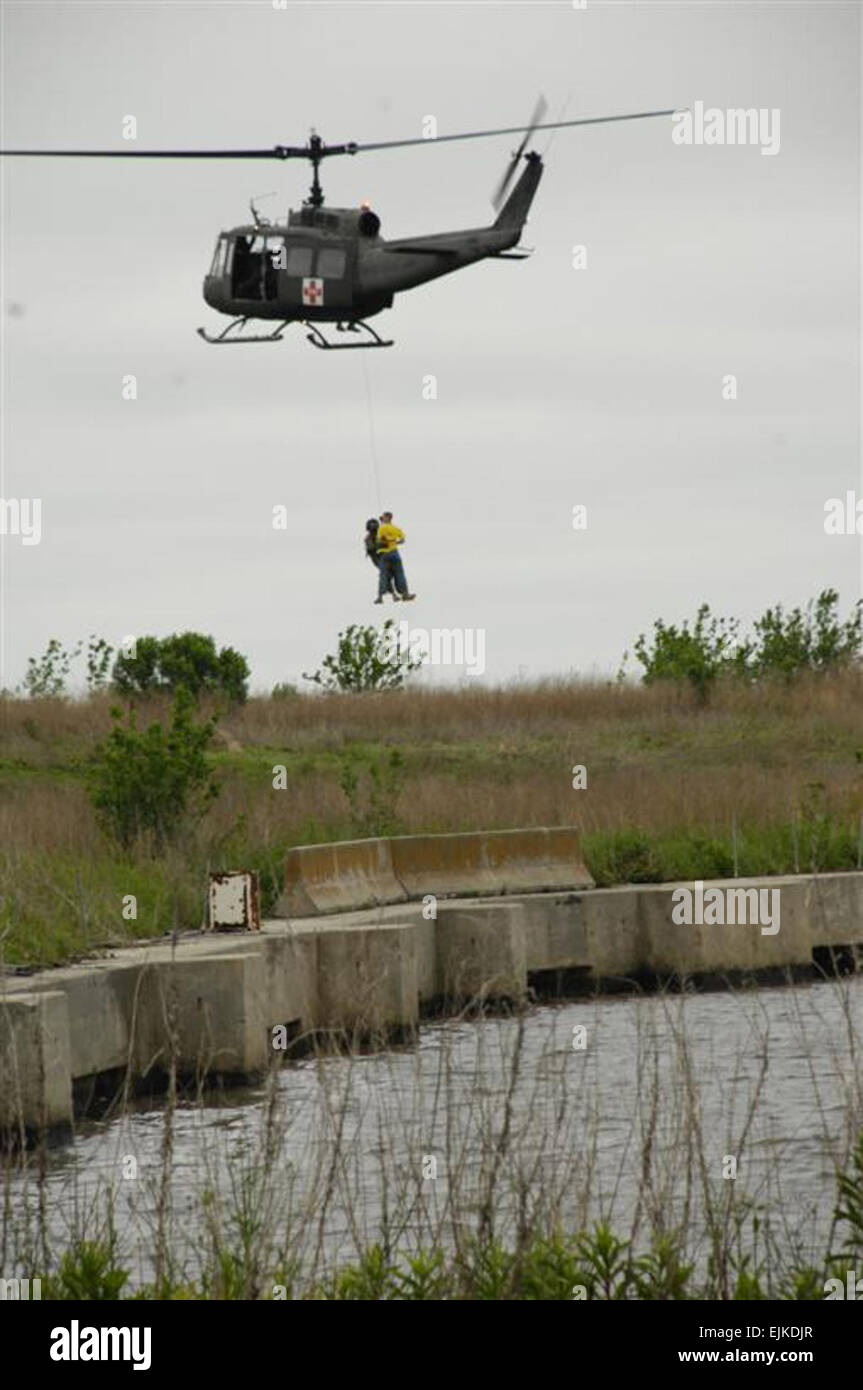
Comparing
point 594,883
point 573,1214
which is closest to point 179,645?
point 594,883

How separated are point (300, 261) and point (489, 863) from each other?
1061 centimetres

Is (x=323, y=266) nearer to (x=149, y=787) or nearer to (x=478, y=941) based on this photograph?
(x=149, y=787)

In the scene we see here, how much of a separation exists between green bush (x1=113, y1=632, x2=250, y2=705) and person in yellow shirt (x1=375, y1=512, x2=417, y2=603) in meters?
3.81

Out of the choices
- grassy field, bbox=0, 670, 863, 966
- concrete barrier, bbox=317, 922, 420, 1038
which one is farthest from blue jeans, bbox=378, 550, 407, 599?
concrete barrier, bbox=317, 922, 420, 1038

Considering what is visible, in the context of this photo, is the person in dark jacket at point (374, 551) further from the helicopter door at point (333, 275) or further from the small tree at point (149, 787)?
the small tree at point (149, 787)

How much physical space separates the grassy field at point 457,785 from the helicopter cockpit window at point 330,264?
6.53 m

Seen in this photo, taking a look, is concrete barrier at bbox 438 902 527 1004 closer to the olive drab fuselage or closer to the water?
the water

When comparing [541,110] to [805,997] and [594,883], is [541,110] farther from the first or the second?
[805,997]

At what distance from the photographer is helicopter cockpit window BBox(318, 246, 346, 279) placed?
34.1 m

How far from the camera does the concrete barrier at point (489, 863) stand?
86.2 feet

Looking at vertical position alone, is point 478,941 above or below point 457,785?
below

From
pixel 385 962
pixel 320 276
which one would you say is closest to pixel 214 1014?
pixel 385 962

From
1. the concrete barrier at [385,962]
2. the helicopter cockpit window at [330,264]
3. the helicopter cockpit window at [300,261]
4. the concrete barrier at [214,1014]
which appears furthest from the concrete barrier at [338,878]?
the helicopter cockpit window at [300,261]

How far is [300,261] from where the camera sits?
34.2 m
